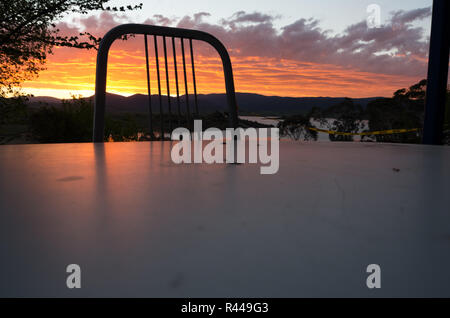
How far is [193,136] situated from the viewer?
0.87 m

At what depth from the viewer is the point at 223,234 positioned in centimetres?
18

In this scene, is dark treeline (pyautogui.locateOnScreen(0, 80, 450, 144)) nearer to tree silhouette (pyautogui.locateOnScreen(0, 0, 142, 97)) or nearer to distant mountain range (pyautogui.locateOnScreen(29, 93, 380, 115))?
distant mountain range (pyautogui.locateOnScreen(29, 93, 380, 115))

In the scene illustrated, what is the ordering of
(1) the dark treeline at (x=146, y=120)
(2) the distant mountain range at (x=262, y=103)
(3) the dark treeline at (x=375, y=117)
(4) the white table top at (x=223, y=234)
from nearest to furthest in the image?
(4) the white table top at (x=223, y=234)
(1) the dark treeline at (x=146, y=120)
(2) the distant mountain range at (x=262, y=103)
(3) the dark treeline at (x=375, y=117)

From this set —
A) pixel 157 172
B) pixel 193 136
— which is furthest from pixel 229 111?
pixel 157 172

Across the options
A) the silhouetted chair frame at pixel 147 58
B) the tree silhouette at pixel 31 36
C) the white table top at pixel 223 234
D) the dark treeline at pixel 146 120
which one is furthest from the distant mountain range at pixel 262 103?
the white table top at pixel 223 234

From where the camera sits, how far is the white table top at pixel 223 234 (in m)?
0.13

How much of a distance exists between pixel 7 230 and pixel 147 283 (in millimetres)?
129

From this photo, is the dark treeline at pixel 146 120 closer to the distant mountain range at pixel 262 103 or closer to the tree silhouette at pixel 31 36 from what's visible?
the distant mountain range at pixel 262 103

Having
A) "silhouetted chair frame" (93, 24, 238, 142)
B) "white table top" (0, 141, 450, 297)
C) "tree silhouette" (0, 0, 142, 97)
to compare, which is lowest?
"white table top" (0, 141, 450, 297)

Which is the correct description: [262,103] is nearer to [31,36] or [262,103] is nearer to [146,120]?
[146,120]

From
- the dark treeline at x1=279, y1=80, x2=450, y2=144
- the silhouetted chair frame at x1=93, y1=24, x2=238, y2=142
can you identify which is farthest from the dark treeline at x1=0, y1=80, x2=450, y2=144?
the silhouetted chair frame at x1=93, y1=24, x2=238, y2=142

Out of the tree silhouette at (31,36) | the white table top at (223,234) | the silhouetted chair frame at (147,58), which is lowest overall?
the white table top at (223,234)

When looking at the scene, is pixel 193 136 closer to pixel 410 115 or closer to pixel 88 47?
pixel 88 47

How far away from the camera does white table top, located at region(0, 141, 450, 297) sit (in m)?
0.13
